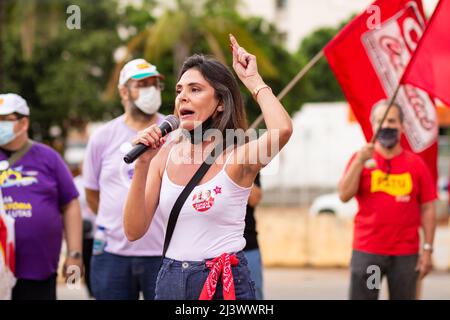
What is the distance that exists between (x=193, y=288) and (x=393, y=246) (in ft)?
8.95

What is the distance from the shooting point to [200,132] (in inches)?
144

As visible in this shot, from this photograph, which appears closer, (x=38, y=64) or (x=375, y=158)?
(x=375, y=158)

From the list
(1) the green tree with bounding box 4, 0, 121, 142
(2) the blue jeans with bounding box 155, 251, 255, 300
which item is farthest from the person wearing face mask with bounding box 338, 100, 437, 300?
(1) the green tree with bounding box 4, 0, 121, 142

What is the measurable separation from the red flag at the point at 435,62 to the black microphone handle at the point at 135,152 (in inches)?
131

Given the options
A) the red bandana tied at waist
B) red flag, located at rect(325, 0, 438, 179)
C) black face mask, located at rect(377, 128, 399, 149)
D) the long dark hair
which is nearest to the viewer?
the red bandana tied at waist

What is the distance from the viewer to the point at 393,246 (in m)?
5.91

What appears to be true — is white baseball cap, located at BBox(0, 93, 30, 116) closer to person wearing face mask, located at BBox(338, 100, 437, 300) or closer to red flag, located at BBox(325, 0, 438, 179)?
person wearing face mask, located at BBox(338, 100, 437, 300)

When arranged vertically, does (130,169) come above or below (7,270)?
above

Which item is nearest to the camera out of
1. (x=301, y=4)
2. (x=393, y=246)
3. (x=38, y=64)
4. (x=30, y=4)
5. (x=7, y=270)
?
(x=7, y=270)

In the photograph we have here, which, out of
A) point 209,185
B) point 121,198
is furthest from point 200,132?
point 121,198

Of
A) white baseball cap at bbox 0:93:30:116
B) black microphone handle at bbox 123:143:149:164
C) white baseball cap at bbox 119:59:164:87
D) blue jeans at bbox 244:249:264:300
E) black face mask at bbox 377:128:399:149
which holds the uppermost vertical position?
white baseball cap at bbox 119:59:164:87

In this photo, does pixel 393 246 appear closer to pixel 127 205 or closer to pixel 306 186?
pixel 127 205

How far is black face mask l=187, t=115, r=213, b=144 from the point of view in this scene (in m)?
3.64

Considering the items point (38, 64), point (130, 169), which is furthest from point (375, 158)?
point (38, 64)
